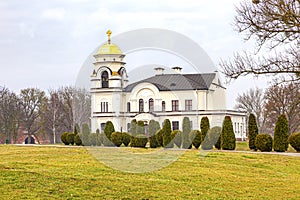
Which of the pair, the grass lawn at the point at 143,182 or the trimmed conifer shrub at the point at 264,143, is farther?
the trimmed conifer shrub at the point at 264,143

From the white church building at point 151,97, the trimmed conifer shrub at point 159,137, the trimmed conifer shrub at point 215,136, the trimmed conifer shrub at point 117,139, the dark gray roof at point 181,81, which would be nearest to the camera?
the trimmed conifer shrub at point 215,136

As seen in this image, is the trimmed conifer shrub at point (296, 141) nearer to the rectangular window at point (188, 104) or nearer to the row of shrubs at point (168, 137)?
the row of shrubs at point (168, 137)

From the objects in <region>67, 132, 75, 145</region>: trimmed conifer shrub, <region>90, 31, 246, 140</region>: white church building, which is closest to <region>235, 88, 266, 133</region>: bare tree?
<region>90, 31, 246, 140</region>: white church building

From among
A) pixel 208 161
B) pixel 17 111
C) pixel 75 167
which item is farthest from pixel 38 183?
pixel 17 111

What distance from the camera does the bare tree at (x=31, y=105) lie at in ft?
224

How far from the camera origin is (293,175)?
18.7 metres

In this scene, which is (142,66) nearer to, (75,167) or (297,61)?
(75,167)

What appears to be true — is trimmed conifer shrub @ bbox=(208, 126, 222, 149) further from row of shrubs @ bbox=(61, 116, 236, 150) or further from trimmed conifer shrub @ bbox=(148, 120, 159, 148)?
trimmed conifer shrub @ bbox=(148, 120, 159, 148)

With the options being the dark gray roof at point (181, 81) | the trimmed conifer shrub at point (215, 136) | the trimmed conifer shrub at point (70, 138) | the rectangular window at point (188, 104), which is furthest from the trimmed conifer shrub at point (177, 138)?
the rectangular window at point (188, 104)

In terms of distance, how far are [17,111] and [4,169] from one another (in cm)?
5499

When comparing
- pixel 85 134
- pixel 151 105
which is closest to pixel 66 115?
pixel 151 105

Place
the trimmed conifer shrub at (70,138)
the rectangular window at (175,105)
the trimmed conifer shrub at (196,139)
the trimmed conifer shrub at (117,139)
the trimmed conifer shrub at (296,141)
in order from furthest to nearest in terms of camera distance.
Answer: the rectangular window at (175,105) < the trimmed conifer shrub at (70,138) < the trimmed conifer shrub at (117,139) < the trimmed conifer shrub at (196,139) < the trimmed conifer shrub at (296,141)

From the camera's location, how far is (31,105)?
226 ft

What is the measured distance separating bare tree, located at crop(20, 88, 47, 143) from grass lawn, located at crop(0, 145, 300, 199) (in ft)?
172
